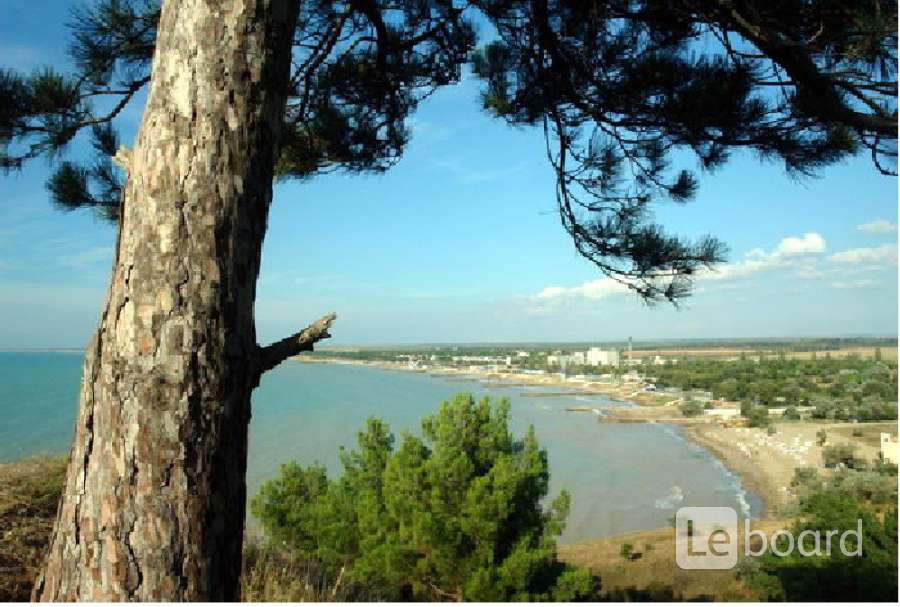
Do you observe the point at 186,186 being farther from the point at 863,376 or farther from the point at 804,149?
the point at 863,376

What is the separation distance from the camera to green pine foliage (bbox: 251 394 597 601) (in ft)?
19.5

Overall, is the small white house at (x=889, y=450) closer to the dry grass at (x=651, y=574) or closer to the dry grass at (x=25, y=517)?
the dry grass at (x=651, y=574)

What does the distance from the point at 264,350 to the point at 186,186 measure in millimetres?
327

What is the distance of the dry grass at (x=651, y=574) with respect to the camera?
914 cm

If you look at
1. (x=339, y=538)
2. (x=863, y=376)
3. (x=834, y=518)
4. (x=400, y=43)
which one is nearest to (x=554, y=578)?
(x=339, y=538)

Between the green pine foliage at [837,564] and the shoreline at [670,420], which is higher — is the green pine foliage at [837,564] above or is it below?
above

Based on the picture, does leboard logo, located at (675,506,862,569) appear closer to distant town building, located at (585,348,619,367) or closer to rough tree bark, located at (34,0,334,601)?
rough tree bark, located at (34,0,334,601)

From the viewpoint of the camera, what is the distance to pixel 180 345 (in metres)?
1.06

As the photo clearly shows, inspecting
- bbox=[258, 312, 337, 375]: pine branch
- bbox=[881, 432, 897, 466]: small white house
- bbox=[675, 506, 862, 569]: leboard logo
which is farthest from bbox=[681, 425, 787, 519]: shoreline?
bbox=[258, 312, 337, 375]: pine branch

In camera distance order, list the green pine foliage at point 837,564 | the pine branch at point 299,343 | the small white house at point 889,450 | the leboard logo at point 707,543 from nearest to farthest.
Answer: the pine branch at point 299,343 < the green pine foliage at point 837,564 < the leboard logo at point 707,543 < the small white house at point 889,450

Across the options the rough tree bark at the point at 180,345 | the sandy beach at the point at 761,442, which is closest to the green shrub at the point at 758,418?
the sandy beach at the point at 761,442

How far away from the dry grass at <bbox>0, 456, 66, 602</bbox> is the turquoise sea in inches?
Answer: 150

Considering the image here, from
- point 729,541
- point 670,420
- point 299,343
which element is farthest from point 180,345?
point 670,420

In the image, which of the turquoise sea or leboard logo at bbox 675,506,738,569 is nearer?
leboard logo at bbox 675,506,738,569
